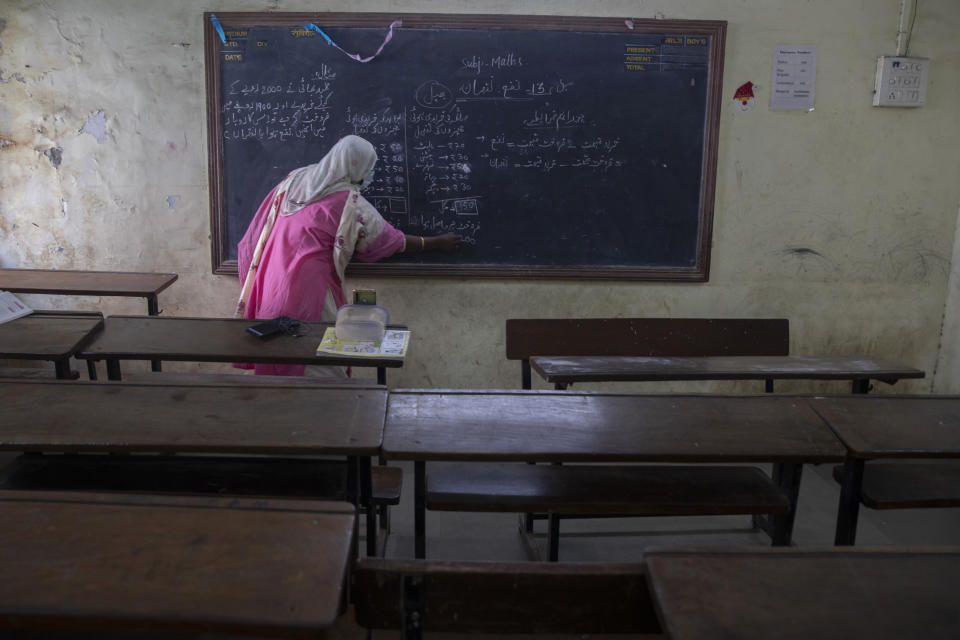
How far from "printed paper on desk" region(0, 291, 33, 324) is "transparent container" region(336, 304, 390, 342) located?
113 centimetres

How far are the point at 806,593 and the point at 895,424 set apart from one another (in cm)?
88

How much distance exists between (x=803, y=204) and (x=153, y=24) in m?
3.30

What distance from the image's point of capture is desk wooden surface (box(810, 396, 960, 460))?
156 centimetres

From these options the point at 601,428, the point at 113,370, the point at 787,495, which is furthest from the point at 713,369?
the point at 113,370

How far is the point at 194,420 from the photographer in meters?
1.56

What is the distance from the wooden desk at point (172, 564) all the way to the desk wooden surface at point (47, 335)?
1077 millimetres

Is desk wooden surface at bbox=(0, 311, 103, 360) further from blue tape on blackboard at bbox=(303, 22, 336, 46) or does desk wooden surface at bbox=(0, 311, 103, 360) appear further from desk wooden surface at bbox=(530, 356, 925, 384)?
blue tape on blackboard at bbox=(303, 22, 336, 46)

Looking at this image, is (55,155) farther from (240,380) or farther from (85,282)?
(240,380)

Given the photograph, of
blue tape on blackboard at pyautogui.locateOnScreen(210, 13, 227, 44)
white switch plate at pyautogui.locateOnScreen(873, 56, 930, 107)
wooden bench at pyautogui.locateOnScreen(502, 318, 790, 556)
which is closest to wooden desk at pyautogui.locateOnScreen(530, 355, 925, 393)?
wooden bench at pyautogui.locateOnScreen(502, 318, 790, 556)

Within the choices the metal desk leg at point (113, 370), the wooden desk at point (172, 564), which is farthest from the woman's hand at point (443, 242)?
the wooden desk at point (172, 564)

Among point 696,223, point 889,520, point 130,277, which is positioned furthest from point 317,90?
point 889,520

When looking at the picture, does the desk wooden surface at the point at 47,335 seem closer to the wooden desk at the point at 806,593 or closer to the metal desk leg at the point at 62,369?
the metal desk leg at the point at 62,369

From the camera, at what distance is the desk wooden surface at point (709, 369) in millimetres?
2375

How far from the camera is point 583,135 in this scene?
133 inches
